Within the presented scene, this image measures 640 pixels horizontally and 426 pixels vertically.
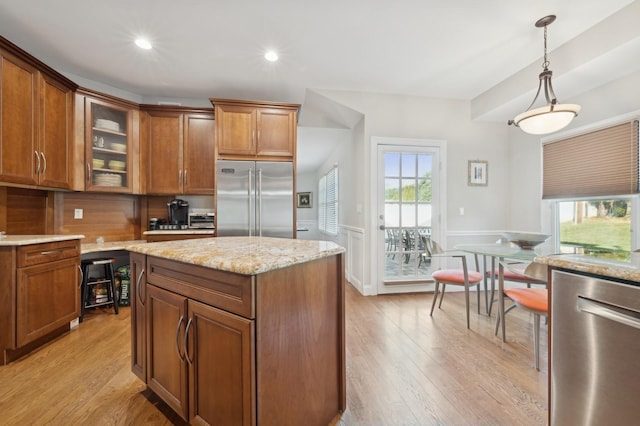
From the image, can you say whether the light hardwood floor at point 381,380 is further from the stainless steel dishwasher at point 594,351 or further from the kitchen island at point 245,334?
the stainless steel dishwasher at point 594,351


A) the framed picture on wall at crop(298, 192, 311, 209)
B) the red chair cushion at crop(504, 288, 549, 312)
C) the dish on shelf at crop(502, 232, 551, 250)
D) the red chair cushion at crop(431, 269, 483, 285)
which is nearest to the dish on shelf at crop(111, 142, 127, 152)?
the red chair cushion at crop(431, 269, 483, 285)

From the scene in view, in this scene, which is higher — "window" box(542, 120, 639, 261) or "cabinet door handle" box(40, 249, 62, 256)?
"window" box(542, 120, 639, 261)

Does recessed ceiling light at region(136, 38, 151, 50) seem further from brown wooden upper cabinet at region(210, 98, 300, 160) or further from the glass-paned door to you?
the glass-paned door

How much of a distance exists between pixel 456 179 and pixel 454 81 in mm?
1259

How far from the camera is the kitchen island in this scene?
1029 millimetres

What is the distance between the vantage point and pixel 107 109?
3145 millimetres

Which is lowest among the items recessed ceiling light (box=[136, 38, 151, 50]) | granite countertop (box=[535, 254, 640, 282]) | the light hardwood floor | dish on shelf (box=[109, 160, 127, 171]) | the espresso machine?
the light hardwood floor

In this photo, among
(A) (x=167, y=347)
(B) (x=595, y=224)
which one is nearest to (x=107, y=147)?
(A) (x=167, y=347)

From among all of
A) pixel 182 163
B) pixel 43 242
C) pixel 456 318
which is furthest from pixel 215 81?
pixel 456 318

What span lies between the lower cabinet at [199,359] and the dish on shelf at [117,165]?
2441 millimetres

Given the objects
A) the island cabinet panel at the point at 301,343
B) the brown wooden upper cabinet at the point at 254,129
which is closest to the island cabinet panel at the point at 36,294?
the brown wooden upper cabinet at the point at 254,129

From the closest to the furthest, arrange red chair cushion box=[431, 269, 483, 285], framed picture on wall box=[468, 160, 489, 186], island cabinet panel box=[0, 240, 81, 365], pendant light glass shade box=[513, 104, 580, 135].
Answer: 1. island cabinet panel box=[0, 240, 81, 365]
2. pendant light glass shade box=[513, 104, 580, 135]
3. red chair cushion box=[431, 269, 483, 285]
4. framed picture on wall box=[468, 160, 489, 186]

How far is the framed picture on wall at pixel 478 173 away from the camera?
389cm

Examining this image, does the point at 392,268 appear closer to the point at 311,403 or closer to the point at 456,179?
the point at 456,179
